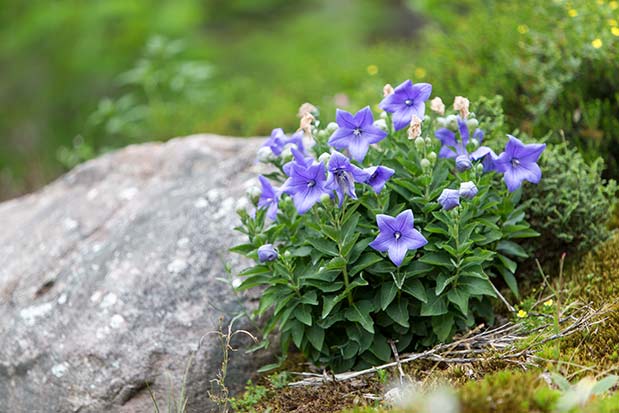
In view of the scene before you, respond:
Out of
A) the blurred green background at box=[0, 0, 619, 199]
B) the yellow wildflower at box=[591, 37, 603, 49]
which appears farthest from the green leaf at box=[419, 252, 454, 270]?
the yellow wildflower at box=[591, 37, 603, 49]

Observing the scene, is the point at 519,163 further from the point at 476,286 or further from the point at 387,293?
the point at 387,293

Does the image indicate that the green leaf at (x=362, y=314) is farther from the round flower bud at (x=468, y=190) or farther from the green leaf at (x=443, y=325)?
the round flower bud at (x=468, y=190)

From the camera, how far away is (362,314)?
2789mm

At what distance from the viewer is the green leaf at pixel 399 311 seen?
9.14 ft

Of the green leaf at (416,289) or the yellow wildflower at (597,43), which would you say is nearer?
the green leaf at (416,289)

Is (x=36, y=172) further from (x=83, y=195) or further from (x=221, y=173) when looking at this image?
(x=221, y=173)

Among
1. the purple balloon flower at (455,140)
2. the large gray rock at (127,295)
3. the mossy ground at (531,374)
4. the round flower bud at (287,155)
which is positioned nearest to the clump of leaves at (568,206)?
the mossy ground at (531,374)

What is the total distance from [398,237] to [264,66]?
7225 millimetres

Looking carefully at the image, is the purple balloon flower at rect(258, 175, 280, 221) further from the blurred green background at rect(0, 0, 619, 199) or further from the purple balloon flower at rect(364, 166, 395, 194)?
the blurred green background at rect(0, 0, 619, 199)

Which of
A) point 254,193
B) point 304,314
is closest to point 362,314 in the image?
point 304,314

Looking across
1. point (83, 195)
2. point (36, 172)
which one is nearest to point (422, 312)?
point (83, 195)

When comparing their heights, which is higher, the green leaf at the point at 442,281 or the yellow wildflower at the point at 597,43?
the yellow wildflower at the point at 597,43

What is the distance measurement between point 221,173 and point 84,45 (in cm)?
515

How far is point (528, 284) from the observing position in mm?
3271
